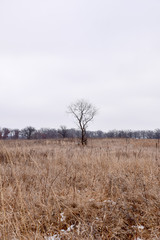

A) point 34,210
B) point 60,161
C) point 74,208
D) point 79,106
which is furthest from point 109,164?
point 79,106

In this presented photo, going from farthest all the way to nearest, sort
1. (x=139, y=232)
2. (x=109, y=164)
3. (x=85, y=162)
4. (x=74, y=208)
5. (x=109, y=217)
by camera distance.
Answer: (x=85, y=162) < (x=109, y=164) < (x=74, y=208) < (x=109, y=217) < (x=139, y=232)

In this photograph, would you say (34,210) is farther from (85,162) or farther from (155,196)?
(85,162)

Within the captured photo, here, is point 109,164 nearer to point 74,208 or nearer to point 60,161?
point 60,161

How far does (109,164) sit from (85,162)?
2.77 feet

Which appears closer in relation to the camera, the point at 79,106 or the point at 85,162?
the point at 85,162

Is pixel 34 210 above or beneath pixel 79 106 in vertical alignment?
beneath

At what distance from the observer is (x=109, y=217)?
2.04 metres

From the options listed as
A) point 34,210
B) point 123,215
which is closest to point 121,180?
point 123,215

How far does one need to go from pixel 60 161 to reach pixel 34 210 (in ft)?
11.1

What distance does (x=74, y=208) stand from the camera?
230cm

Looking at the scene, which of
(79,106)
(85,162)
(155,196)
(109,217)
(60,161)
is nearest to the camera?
(109,217)

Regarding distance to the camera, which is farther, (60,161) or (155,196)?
(60,161)

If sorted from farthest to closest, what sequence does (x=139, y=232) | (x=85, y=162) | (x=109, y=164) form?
(x=85, y=162), (x=109, y=164), (x=139, y=232)

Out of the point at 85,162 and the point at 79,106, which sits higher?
the point at 79,106
